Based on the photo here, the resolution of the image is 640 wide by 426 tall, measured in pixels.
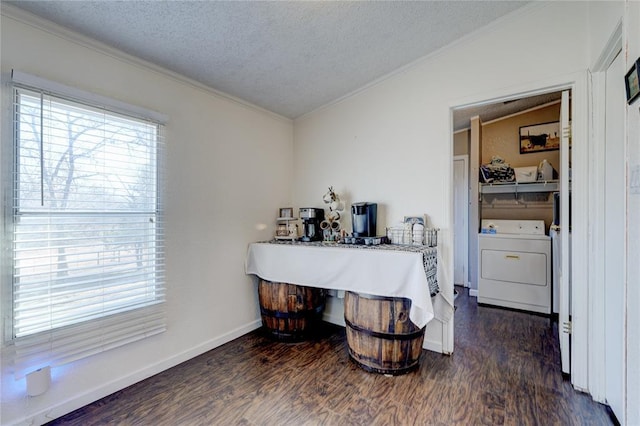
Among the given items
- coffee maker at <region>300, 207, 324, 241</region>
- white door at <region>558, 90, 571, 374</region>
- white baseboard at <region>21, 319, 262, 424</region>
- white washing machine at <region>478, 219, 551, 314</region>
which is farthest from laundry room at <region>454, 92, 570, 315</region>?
white baseboard at <region>21, 319, 262, 424</region>

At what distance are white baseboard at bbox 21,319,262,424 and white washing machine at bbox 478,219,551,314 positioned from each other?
317 centimetres

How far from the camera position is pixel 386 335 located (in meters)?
2.03

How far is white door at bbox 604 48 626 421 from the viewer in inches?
63.2

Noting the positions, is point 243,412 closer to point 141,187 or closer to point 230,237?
point 230,237

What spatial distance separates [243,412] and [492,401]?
154cm

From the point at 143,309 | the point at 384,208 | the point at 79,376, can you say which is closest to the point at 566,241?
the point at 384,208

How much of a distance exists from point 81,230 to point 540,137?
5.23 m

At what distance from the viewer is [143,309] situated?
2.05 meters

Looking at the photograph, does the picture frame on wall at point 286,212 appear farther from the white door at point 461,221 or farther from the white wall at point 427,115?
the white door at point 461,221

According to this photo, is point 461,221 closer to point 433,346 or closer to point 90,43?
point 433,346

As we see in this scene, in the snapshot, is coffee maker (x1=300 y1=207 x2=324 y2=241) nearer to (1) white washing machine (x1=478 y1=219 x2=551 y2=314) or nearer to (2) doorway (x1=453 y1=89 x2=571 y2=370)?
(1) white washing machine (x1=478 y1=219 x2=551 y2=314)

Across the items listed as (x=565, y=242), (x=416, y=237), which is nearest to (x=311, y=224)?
(x=416, y=237)

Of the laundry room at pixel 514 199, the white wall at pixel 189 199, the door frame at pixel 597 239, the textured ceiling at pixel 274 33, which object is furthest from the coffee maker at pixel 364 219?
the laundry room at pixel 514 199

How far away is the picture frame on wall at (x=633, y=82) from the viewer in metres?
1.12
